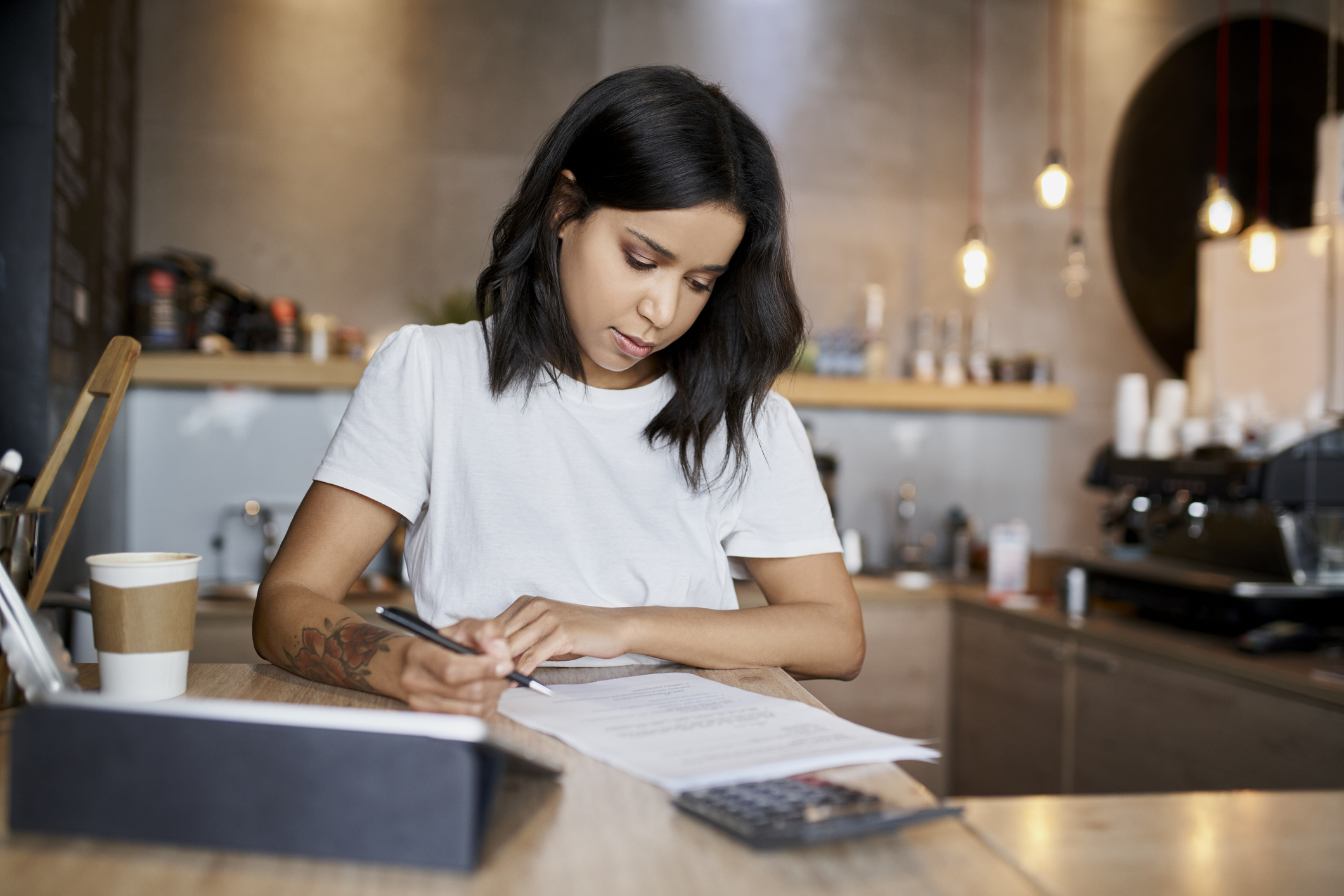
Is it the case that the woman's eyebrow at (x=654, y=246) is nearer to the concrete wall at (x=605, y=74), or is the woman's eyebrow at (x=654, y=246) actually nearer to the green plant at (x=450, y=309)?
the green plant at (x=450, y=309)

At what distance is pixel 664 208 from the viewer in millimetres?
1084

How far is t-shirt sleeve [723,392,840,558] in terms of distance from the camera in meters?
1.24

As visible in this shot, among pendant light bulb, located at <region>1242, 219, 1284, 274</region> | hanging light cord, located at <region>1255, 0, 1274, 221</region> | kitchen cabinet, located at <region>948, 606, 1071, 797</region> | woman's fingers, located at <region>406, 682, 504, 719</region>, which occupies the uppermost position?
hanging light cord, located at <region>1255, 0, 1274, 221</region>

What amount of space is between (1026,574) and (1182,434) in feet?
2.35

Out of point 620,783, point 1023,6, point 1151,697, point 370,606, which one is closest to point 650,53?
point 1023,6

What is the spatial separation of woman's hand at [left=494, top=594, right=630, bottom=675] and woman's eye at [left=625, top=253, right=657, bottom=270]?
0.37 meters

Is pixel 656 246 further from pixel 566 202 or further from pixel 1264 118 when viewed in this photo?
pixel 1264 118

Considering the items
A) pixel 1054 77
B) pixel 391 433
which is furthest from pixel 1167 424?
pixel 391 433

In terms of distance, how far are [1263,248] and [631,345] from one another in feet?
7.81

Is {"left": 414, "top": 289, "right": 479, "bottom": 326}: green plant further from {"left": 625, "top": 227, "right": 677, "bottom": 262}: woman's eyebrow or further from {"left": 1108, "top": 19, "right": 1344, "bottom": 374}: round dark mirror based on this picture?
{"left": 1108, "top": 19, "right": 1344, "bottom": 374}: round dark mirror

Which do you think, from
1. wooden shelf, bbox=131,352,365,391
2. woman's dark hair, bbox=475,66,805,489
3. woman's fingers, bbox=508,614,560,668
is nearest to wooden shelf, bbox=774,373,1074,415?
wooden shelf, bbox=131,352,365,391

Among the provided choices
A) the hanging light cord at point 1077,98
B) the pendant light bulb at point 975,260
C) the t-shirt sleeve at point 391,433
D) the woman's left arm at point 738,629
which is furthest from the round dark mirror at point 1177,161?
the t-shirt sleeve at point 391,433

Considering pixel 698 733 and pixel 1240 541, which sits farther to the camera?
pixel 1240 541

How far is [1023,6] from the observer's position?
12.8 feet
